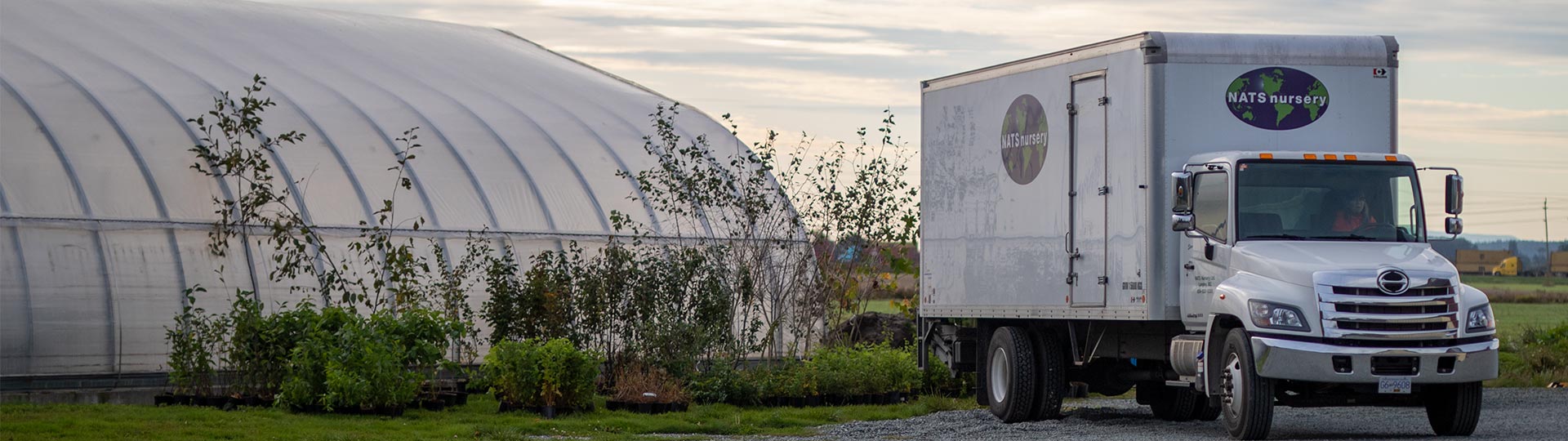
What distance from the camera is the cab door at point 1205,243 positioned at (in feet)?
46.3

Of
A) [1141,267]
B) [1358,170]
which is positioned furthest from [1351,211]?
[1141,267]

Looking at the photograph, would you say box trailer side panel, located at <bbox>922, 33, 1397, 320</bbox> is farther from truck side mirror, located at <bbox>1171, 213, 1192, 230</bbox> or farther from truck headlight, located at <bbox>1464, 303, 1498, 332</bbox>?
truck headlight, located at <bbox>1464, 303, 1498, 332</bbox>

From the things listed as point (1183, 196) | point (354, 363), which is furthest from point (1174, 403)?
point (354, 363)

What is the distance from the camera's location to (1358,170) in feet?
46.5

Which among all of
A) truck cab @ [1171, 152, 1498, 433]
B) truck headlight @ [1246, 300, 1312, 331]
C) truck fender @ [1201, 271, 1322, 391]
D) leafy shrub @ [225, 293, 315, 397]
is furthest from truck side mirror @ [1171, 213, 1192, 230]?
leafy shrub @ [225, 293, 315, 397]

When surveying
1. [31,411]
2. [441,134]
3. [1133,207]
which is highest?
[441,134]

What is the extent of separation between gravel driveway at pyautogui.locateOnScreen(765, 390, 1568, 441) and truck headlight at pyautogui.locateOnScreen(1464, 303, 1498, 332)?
3.48 feet

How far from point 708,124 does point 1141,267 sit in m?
15.2

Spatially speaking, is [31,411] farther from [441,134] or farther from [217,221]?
[441,134]

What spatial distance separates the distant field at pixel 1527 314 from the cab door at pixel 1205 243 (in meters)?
25.5

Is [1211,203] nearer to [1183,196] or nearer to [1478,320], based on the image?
[1183,196]

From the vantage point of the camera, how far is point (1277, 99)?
1474 cm

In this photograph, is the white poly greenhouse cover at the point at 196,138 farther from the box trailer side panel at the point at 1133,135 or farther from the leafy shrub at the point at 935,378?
the box trailer side panel at the point at 1133,135

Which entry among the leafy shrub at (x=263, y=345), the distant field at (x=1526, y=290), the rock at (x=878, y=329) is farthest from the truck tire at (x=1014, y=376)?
the distant field at (x=1526, y=290)
